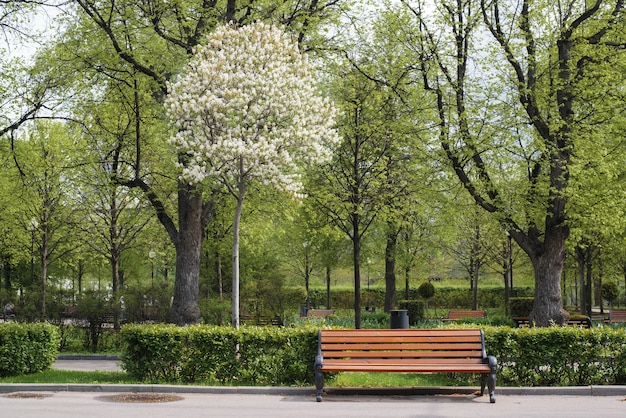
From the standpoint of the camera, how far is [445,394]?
11758mm

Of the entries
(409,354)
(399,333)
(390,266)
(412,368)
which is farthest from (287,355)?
(390,266)

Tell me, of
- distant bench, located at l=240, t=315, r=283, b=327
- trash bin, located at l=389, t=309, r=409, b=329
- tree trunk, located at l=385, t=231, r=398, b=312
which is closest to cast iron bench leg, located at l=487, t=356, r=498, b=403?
trash bin, located at l=389, t=309, r=409, b=329

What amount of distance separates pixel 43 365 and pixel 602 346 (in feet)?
34.6

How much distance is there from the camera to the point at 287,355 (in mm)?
12367

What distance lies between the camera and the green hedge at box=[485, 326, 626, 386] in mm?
12031

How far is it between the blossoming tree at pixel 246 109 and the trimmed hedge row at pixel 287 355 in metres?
1.45

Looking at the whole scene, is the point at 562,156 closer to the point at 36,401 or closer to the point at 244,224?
the point at 244,224

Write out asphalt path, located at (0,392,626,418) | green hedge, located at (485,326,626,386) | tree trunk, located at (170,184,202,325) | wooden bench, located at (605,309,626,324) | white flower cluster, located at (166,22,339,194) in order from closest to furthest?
asphalt path, located at (0,392,626,418) < green hedge, located at (485,326,626,386) < white flower cluster, located at (166,22,339,194) < tree trunk, located at (170,184,202,325) < wooden bench, located at (605,309,626,324)

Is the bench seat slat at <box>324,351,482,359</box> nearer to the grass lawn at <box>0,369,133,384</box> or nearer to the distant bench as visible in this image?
the grass lawn at <box>0,369,133,384</box>

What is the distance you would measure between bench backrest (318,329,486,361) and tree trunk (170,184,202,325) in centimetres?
855

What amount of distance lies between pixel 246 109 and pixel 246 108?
0.09 metres

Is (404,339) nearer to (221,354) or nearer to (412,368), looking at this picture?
(412,368)

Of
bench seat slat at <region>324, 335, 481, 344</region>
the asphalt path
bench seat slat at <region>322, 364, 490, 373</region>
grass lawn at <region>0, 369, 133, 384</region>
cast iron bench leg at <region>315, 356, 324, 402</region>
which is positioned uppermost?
bench seat slat at <region>324, 335, 481, 344</region>

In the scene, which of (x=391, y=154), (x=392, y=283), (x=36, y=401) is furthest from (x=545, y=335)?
(x=392, y=283)
